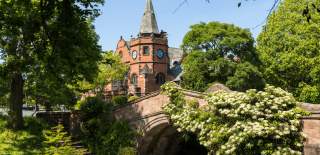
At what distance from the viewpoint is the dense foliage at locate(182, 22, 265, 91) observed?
34.0 m

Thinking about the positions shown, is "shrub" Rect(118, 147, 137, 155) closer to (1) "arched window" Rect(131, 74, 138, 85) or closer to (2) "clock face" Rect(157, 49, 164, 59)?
(1) "arched window" Rect(131, 74, 138, 85)

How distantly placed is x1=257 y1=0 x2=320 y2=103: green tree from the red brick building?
1154 inches

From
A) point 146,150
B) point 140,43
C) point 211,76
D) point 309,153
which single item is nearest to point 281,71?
point 211,76

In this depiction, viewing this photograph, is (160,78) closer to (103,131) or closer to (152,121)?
(103,131)

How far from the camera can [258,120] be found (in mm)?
14008

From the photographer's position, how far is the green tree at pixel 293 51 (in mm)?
26406

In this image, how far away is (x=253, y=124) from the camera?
13.8m

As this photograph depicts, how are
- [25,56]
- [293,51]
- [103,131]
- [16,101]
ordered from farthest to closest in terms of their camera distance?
[293,51]
[103,131]
[16,101]
[25,56]

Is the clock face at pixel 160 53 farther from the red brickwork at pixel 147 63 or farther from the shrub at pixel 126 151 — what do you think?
the shrub at pixel 126 151

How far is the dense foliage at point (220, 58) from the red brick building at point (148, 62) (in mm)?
20756

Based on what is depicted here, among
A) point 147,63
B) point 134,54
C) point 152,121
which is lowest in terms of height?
point 152,121

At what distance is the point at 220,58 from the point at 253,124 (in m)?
21.6

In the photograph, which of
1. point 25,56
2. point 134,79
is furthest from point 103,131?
point 134,79

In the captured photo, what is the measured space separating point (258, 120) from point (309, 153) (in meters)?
1.89
